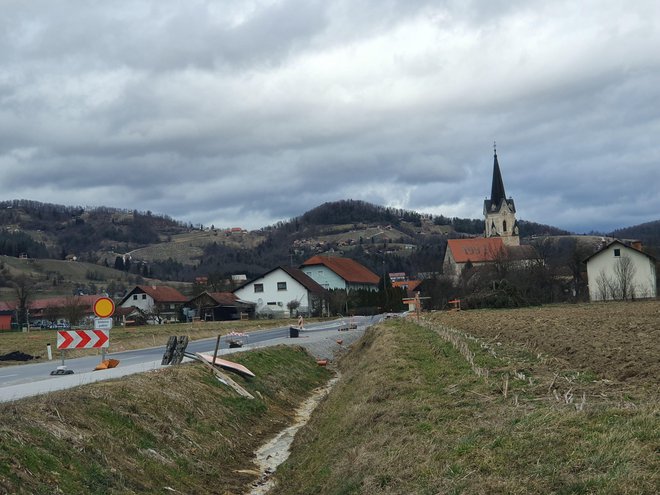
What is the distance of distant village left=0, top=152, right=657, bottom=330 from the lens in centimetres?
7712

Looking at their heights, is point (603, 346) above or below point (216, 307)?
below

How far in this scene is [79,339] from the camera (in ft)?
73.9

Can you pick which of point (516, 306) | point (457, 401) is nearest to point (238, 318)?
point (516, 306)

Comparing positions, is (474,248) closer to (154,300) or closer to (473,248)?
(473,248)

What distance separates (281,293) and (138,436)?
307ft

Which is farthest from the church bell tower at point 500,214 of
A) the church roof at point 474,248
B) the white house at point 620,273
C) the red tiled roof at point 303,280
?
the white house at point 620,273

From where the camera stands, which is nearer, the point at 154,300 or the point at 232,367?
the point at 232,367

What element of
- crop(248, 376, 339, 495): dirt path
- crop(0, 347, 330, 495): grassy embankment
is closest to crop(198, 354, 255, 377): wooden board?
crop(0, 347, 330, 495): grassy embankment

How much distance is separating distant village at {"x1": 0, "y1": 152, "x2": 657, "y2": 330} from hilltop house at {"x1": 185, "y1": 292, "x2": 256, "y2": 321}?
0.13 metres

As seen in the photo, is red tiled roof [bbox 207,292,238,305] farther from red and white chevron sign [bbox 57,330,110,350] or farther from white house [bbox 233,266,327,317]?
red and white chevron sign [bbox 57,330,110,350]

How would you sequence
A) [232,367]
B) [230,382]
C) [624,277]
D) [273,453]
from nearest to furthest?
[273,453] → [230,382] → [232,367] → [624,277]

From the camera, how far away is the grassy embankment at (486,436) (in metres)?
8.07

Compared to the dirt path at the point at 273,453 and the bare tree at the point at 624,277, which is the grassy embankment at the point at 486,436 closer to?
the dirt path at the point at 273,453

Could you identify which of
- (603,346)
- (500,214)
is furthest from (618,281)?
(500,214)
